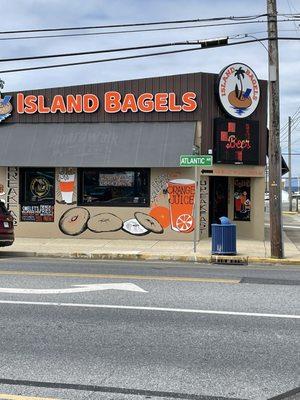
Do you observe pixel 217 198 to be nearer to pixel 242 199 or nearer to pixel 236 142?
pixel 242 199

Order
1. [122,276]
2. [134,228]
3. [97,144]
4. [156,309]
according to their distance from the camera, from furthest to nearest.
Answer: [134,228] → [97,144] → [122,276] → [156,309]

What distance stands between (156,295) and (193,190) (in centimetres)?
964

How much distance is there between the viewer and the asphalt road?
4855 millimetres

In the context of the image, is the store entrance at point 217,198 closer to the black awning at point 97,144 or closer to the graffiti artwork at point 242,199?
the graffiti artwork at point 242,199

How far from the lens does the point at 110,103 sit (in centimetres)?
1894

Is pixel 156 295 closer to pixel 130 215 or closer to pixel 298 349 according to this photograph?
pixel 298 349

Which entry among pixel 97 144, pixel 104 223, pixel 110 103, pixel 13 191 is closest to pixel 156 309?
pixel 104 223

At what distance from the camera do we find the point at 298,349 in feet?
19.7

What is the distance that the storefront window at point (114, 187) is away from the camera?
1884 centimetres

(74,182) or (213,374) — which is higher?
(74,182)

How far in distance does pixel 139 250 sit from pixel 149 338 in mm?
9615

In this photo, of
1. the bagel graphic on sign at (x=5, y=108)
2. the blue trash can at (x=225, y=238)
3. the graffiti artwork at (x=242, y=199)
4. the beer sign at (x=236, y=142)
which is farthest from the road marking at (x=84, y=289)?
the bagel graphic on sign at (x=5, y=108)

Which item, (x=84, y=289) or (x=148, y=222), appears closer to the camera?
(x=84, y=289)

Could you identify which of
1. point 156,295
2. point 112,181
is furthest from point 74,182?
point 156,295
